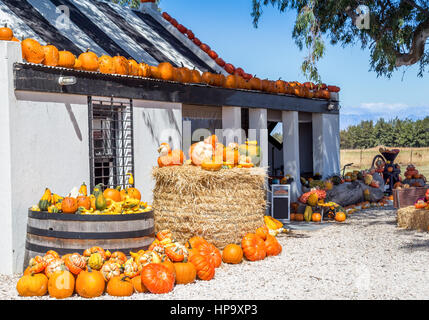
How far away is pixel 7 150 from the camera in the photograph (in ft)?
20.4

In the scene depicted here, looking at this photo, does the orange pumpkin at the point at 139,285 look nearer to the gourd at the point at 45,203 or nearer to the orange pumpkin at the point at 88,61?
the gourd at the point at 45,203

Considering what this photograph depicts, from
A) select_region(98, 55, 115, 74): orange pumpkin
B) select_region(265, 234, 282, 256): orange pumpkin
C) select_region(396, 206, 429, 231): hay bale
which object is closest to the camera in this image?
select_region(265, 234, 282, 256): orange pumpkin

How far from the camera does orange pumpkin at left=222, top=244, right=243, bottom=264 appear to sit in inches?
263

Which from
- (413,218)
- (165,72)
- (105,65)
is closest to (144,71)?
(165,72)

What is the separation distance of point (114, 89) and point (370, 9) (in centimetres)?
711

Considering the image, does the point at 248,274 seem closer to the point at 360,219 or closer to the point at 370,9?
the point at 360,219

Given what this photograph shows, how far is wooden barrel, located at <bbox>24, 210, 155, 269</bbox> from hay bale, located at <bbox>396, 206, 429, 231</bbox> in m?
5.55

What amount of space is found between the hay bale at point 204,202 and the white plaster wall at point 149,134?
122 cm

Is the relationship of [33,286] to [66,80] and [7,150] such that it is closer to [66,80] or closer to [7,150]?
[7,150]

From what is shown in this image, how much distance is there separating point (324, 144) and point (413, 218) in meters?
4.38

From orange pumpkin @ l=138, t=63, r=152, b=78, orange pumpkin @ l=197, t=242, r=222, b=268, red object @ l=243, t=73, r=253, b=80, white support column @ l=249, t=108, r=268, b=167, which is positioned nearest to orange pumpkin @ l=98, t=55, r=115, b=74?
orange pumpkin @ l=138, t=63, r=152, b=78

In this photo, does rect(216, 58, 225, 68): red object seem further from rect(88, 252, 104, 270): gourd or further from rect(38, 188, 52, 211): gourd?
rect(88, 252, 104, 270): gourd

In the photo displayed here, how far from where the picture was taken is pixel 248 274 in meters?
6.23

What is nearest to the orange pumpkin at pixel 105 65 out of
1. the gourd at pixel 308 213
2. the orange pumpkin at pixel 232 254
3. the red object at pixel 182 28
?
the orange pumpkin at pixel 232 254
